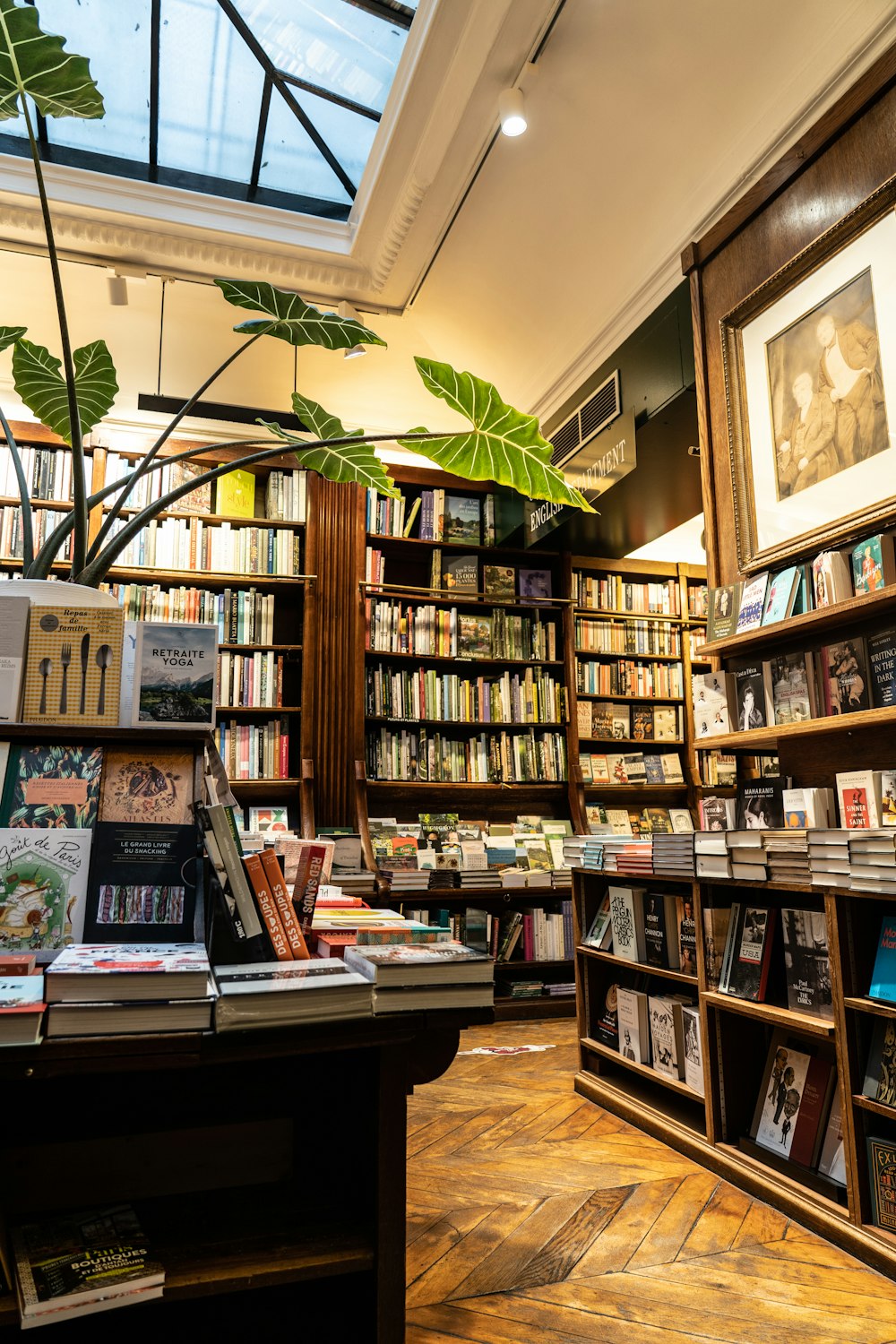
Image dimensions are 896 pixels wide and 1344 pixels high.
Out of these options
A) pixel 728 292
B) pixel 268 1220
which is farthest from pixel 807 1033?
pixel 728 292

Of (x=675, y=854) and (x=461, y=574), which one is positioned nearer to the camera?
(x=675, y=854)

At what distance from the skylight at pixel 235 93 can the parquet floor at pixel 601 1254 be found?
13.2 ft

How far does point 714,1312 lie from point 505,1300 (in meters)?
0.39

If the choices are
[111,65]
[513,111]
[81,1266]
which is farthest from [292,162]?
[81,1266]

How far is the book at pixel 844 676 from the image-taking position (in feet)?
7.55

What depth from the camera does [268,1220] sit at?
133cm

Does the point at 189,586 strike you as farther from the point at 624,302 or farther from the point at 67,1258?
the point at 67,1258

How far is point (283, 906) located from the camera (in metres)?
1.39

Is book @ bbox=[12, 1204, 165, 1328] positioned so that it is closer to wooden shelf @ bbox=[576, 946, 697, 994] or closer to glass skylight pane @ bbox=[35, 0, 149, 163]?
wooden shelf @ bbox=[576, 946, 697, 994]

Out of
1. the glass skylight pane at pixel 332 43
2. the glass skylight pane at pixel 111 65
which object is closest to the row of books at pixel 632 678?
the glass skylight pane at pixel 332 43

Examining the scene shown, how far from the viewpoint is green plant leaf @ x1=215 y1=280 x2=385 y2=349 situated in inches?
90.6

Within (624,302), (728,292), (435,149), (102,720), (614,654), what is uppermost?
(435,149)

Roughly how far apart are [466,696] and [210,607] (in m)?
1.49

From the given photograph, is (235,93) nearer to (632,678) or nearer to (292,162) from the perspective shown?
(292,162)
